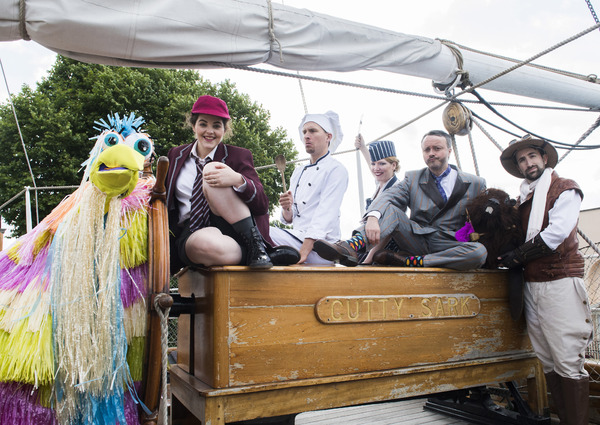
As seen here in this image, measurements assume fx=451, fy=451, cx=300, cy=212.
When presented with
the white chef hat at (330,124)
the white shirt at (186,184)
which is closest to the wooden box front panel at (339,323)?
the white shirt at (186,184)

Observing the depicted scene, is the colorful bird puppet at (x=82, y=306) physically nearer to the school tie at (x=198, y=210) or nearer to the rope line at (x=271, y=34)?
the school tie at (x=198, y=210)

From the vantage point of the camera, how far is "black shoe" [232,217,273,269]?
179 centimetres

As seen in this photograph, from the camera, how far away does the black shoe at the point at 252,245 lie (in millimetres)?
1790

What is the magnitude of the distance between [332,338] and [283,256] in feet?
1.39

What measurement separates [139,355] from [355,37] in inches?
83.5

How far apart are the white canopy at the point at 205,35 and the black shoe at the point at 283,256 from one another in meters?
1.06

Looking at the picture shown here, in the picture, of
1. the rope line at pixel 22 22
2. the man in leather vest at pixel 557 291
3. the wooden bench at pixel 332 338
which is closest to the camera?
the wooden bench at pixel 332 338

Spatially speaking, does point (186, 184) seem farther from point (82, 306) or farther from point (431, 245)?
point (431, 245)

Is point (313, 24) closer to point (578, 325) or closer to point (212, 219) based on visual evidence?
point (212, 219)

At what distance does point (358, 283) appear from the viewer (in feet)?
6.88

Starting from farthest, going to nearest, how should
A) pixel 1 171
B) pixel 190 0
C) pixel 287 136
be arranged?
pixel 287 136, pixel 1 171, pixel 190 0

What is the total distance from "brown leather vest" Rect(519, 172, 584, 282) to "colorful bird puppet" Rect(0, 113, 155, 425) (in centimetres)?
211

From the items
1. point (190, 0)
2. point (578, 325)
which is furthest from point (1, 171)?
point (578, 325)

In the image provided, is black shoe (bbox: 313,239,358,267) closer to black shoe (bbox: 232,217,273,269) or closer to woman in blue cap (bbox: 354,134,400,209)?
black shoe (bbox: 232,217,273,269)
